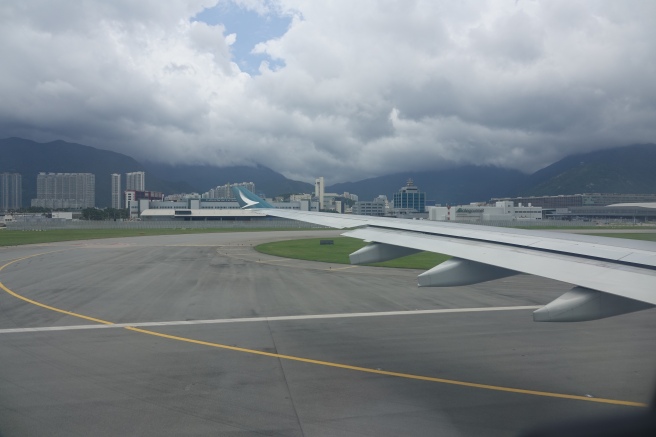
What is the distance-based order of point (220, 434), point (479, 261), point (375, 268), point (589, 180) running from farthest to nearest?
point (589, 180), point (375, 268), point (479, 261), point (220, 434)

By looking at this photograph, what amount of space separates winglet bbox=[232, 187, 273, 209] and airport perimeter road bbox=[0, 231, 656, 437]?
4.75 m

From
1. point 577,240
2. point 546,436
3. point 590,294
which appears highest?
point 577,240

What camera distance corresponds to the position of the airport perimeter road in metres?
6.48

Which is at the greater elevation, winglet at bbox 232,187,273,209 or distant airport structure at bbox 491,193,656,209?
distant airport structure at bbox 491,193,656,209

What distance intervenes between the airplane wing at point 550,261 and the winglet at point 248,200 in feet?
34.8

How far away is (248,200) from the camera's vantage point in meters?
22.5

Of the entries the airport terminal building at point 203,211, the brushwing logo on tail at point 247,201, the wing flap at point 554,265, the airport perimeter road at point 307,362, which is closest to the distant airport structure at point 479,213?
the brushwing logo on tail at point 247,201

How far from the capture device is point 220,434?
19.7ft

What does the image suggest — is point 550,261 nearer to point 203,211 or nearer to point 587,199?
point 587,199

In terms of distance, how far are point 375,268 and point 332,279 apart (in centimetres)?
464

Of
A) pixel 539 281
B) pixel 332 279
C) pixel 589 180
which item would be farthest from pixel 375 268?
pixel 589 180

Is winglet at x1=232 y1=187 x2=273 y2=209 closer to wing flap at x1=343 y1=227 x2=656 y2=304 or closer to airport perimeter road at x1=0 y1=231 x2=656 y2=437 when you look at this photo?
airport perimeter road at x1=0 y1=231 x2=656 y2=437

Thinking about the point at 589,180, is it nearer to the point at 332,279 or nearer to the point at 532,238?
the point at 332,279

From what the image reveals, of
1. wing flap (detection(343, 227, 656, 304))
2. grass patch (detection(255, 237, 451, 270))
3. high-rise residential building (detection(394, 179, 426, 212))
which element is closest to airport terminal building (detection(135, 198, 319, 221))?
high-rise residential building (detection(394, 179, 426, 212))
